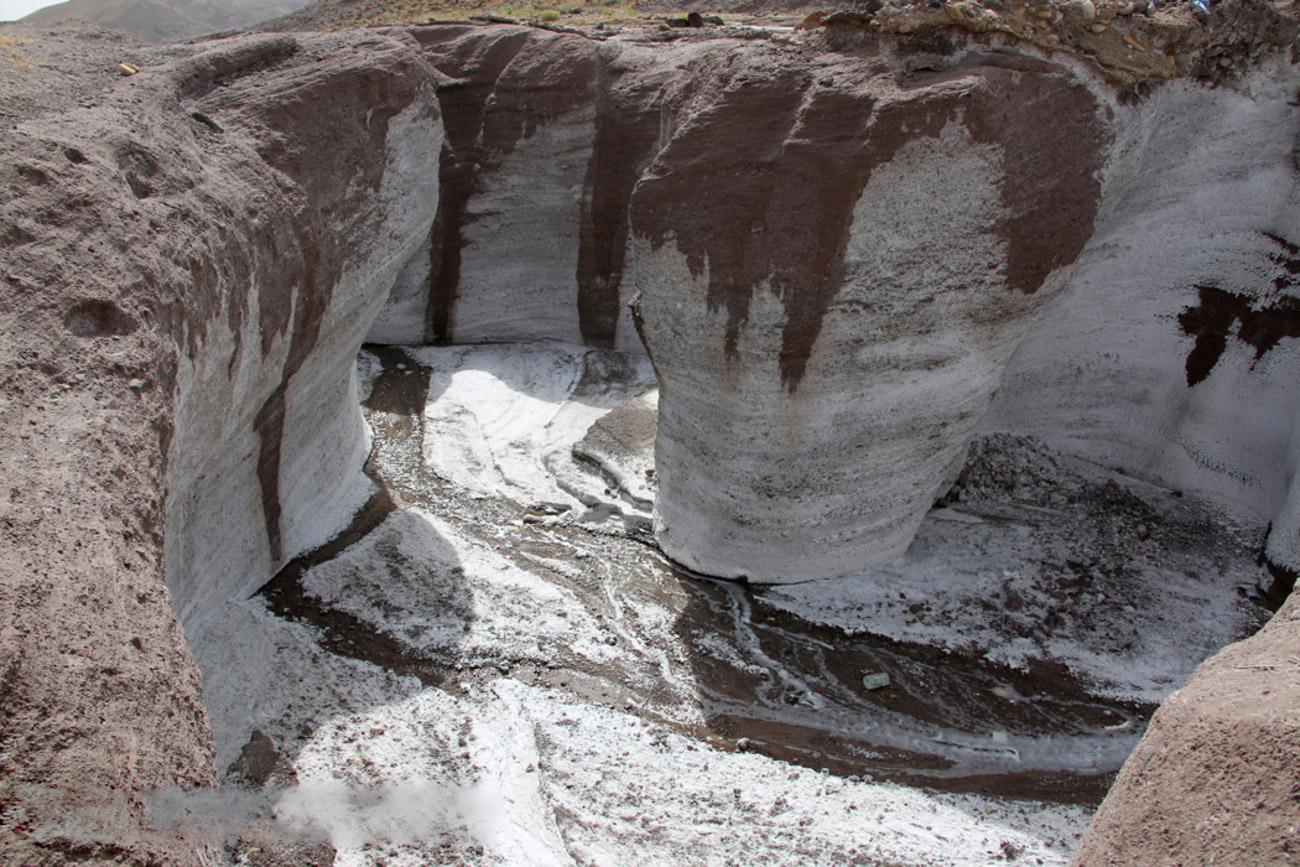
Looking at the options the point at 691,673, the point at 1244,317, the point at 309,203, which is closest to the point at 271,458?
the point at 309,203

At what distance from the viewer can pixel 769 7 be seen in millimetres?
13766

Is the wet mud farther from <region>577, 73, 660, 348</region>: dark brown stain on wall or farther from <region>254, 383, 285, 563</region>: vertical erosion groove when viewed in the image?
<region>577, 73, 660, 348</region>: dark brown stain on wall

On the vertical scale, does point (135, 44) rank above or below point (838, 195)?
above

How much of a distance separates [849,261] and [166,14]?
37.3 m

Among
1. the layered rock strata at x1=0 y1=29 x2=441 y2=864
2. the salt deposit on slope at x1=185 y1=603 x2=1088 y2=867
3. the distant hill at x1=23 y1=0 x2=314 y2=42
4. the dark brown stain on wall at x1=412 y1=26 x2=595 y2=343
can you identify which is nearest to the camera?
the layered rock strata at x1=0 y1=29 x2=441 y2=864

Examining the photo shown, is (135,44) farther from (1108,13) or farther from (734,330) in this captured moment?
(1108,13)

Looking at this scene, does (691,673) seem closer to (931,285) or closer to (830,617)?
(830,617)

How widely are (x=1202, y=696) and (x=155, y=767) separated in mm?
2237

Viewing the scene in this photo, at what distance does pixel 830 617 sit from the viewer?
4.53m

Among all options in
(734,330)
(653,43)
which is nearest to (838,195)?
(734,330)

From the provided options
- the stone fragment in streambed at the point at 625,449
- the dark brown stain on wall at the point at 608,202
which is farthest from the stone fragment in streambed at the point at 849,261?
the dark brown stain on wall at the point at 608,202

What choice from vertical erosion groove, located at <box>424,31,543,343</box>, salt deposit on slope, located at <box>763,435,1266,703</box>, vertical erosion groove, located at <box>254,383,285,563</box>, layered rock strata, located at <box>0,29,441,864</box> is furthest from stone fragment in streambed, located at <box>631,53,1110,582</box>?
vertical erosion groove, located at <box>424,31,543,343</box>

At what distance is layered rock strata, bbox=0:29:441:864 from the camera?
1.65m

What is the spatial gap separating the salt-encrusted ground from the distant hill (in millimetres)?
28211
